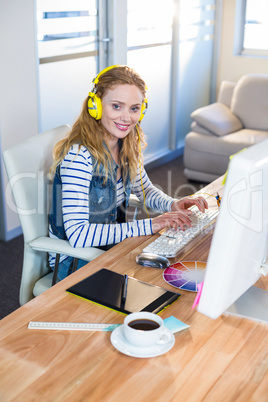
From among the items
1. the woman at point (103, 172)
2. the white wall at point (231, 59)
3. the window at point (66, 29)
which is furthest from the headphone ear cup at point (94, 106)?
the white wall at point (231, 59)

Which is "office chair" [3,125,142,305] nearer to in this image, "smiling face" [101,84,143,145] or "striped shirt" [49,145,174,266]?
"striped shirt" [49,145,174,266]

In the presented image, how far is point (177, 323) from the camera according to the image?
4.40ft

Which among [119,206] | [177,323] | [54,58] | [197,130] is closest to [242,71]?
[197,130]

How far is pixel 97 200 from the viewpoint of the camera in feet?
6.54

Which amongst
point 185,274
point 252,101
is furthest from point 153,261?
point 252,101

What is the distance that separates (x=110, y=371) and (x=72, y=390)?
97mm

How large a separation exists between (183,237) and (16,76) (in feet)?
6.48

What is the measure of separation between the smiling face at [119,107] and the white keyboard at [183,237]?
1.36ft

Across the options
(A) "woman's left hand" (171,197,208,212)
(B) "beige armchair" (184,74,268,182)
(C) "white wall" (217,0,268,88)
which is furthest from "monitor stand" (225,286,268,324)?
(C) "white wall" (217,0,268,88)

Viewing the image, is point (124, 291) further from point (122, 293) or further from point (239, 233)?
point (239, 233)

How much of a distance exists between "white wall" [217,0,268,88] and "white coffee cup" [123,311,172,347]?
4759 mm

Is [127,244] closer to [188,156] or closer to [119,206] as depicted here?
[119,206]

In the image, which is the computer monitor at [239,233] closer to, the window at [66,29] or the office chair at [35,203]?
the office chair at [35,203]

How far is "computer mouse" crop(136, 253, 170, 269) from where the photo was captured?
1638 millimetres
